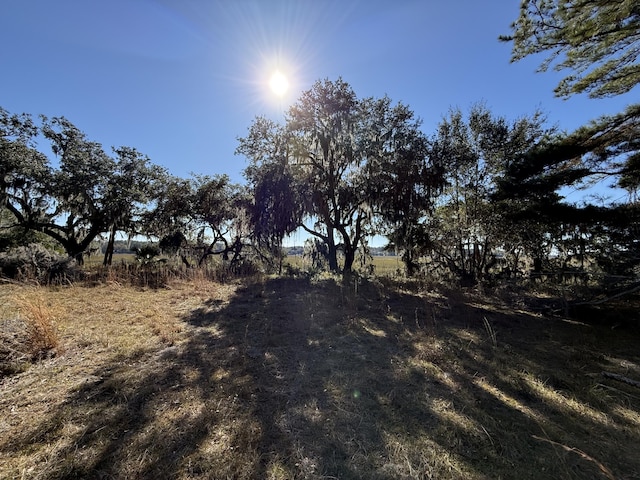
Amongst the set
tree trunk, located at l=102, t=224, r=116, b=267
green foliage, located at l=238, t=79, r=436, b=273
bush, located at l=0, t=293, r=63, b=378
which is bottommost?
bush, located at l=0, t=293, r=63, b=378

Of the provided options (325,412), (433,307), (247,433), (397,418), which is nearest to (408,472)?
(397,418)

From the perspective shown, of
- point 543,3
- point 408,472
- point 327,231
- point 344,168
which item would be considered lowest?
point 408,472

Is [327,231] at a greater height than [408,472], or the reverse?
[327,231]

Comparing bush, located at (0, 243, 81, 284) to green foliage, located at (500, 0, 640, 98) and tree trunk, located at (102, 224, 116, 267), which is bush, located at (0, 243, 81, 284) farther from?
green foliage, located at (500, 0, 640, 98)

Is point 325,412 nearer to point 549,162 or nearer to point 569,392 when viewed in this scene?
point 569,392

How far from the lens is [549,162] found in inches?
223

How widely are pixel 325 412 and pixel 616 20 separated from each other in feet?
21.5

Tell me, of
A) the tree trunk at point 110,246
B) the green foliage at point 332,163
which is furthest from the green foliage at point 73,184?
the green foliage at point 332,163

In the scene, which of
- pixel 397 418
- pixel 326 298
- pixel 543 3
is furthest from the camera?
pixel 326 298

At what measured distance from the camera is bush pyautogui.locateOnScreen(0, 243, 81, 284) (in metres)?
7.32

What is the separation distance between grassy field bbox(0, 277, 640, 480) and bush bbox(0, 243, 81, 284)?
2.90 metres

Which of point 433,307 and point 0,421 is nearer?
point 0,421

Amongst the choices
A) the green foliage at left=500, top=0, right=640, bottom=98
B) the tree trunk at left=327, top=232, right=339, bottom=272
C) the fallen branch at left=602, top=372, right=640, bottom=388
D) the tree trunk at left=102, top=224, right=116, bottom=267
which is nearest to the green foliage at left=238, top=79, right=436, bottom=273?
the tree trunk at left=327, top=232, right=339, bottom=272

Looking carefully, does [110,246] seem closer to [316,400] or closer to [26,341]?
[26,341]
